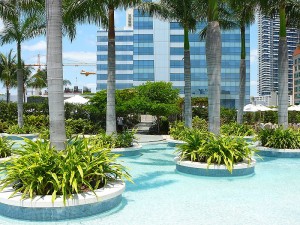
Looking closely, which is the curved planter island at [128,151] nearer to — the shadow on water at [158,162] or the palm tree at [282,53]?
the shadow on water at [158,162]

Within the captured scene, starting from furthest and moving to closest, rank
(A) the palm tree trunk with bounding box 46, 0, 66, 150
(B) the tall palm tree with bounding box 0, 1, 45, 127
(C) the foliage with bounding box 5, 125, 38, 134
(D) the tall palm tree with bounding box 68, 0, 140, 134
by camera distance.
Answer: (B) the tall palm tree with bounding box 0, 1, 45, 127
(C) the foliage with bounding box 5, 125, 38, 134
(D) the tall palm tree with bounding box 68, 0, 140, 134
(A) the palm tree trunk with bounding box 46, 0, 66, 150

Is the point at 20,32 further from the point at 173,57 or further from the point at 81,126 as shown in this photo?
the point at 173,57

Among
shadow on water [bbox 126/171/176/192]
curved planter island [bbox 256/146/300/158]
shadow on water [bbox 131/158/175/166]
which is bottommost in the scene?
shadow on water [bbox 131/158/175/166]

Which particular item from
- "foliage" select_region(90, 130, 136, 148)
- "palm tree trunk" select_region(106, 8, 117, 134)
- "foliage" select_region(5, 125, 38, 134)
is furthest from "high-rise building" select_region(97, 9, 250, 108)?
"palm tree trunk" select_region(106, 8, 117, 134)

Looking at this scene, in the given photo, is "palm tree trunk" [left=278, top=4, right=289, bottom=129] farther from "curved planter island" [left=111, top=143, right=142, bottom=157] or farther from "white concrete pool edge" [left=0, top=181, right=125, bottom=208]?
"white concrete pool edge" [left=0, top=181, right=125, bottom=208]

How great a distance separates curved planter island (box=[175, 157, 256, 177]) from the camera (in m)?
10.8

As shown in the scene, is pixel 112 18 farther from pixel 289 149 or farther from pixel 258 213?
pixel 258 213

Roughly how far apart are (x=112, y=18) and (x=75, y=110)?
13.7 m

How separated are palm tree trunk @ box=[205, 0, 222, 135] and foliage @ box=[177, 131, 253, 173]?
0.77 meters

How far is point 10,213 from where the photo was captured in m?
6.75

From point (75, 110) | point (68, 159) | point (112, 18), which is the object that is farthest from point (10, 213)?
point (75, 110)

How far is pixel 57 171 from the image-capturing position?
7105mm

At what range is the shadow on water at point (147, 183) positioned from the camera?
9.35 metres

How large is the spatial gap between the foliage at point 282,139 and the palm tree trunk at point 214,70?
4455 mm
